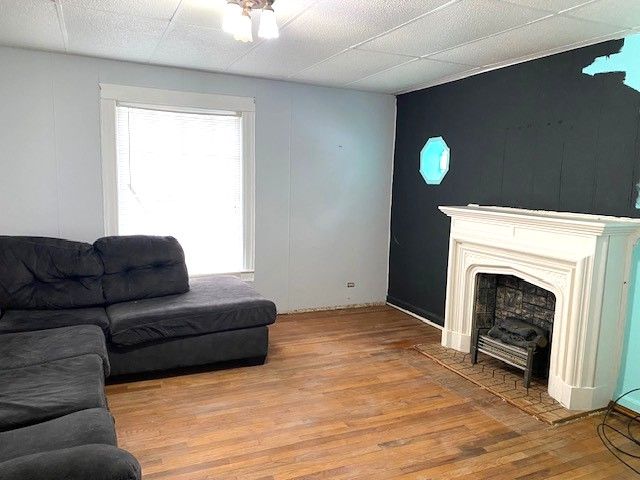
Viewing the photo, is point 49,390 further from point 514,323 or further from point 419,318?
point 419,318

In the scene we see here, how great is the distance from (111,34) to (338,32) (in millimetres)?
1592

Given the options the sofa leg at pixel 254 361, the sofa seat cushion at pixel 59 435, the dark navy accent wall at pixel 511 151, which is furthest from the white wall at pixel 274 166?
the sofa seat cushion at pixel 59 435

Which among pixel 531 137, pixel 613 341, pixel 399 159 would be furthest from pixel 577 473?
A: pixel 399 159

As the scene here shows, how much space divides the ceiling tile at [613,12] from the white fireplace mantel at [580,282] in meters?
1.15

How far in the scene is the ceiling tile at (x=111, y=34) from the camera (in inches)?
114

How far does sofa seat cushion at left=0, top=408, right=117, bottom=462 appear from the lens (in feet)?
5.50

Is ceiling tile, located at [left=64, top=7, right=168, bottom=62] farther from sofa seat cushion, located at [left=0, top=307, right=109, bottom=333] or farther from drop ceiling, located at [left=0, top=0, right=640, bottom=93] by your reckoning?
sofa seat cushion, located at [left=0, top=307, right=109, bottom=333]

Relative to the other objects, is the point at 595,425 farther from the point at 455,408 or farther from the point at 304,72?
the point at 304,72

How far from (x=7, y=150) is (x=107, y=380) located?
2.06 metres

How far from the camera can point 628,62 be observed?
114 inches

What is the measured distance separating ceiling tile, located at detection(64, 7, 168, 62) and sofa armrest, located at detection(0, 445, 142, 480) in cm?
250

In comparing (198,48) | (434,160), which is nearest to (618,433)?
(434,160)

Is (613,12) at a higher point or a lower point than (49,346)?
higher

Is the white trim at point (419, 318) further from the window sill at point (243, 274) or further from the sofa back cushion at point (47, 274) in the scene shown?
the sofa back cushion at point (47, 274)
